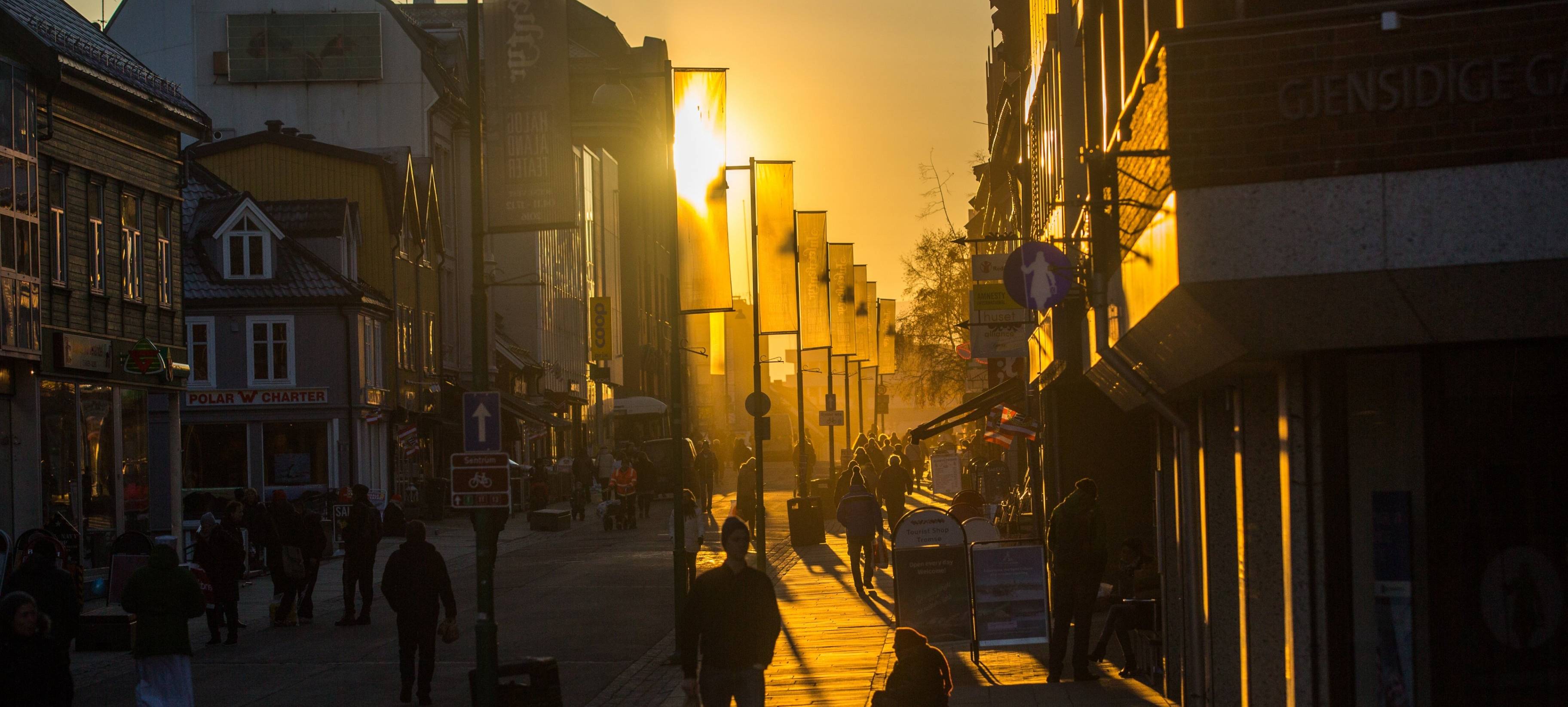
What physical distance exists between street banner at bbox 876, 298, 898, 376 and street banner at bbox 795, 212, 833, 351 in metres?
15.2

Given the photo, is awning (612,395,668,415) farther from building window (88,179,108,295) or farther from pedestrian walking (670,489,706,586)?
pedestrian walking (670,489,706,586)

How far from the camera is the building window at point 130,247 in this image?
1091 inches

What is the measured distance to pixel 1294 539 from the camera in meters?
8.90

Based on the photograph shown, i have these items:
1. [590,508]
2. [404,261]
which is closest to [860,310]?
[590,508]

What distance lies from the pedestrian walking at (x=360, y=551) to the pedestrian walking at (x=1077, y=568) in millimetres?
9814

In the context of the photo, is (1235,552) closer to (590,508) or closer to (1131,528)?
(1131,528)

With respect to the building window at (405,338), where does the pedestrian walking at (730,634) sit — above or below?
below

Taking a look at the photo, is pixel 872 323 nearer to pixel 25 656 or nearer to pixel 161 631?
pixel 161 631

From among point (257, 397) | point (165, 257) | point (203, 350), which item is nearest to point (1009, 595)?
point (165, 257)

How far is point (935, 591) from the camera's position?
53.9ft

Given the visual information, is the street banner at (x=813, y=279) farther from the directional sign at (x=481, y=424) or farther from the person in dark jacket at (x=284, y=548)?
the directional sign at (x=481, y=424)

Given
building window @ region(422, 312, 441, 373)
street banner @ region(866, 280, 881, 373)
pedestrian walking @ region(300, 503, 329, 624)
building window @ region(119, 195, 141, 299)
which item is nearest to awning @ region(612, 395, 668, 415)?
street banner @ region(866, 280, 881, 373)

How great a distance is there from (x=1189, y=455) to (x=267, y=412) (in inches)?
1368

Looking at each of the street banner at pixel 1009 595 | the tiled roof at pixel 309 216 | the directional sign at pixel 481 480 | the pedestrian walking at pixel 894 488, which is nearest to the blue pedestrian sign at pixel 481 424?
the directional sign at pixel 481 480
